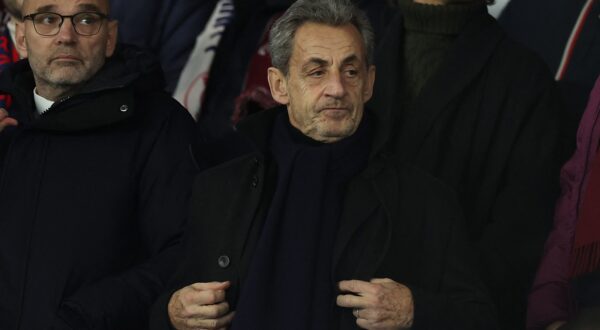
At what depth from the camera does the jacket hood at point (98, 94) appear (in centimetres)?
374

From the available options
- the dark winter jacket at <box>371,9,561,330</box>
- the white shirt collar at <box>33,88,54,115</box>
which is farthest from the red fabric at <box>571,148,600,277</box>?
the white shirt collar at <box>33,88,54,115</box>

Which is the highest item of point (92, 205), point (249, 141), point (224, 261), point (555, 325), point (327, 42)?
point (327, 42)

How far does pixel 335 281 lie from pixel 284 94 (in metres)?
0.50

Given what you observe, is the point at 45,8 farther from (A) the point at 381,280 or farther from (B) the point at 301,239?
(A) the point at 381,280

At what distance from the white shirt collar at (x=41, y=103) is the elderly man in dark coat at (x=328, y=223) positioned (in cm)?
86

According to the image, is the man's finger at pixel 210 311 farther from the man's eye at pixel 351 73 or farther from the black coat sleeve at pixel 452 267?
the man's eye at pixel 351 73

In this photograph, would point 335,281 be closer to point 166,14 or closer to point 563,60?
point 563,60

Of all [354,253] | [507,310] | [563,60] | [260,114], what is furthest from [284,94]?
[563,60]

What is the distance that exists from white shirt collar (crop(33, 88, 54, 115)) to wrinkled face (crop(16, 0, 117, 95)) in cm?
5

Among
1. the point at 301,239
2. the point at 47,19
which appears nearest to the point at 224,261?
the point at 301,239

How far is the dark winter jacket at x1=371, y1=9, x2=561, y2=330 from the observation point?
3641mm

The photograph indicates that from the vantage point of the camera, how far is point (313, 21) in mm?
3221

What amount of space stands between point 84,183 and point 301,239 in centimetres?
86

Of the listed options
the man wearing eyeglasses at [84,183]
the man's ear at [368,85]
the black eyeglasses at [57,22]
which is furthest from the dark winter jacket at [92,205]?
the man's ear at [368,85]
